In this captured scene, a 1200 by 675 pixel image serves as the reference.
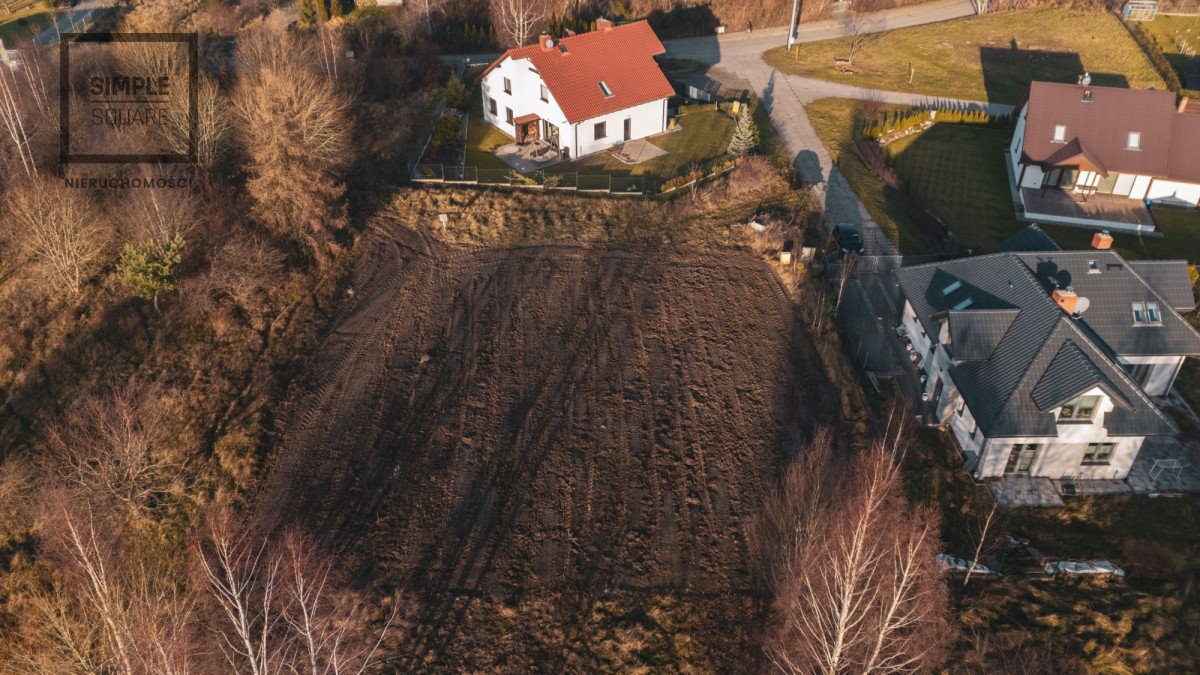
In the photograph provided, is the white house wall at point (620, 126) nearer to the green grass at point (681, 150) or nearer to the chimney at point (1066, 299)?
the green grass at point (681, 150)

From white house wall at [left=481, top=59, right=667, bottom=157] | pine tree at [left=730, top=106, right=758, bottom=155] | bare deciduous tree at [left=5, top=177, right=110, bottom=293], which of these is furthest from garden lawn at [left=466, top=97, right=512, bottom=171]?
bare deciduous tree at [left=5, top=177, right=110, bottom=293]

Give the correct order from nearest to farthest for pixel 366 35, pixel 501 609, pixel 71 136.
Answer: pixel 501 609 → pixel 71 136 → pixel 366 35

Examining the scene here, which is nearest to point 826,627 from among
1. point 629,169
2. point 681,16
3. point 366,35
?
point 629,169

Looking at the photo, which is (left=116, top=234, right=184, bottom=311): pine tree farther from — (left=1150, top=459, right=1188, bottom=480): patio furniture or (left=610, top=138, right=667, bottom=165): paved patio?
(left=1150, top=459, right=1188, bottom=480): patio furniture

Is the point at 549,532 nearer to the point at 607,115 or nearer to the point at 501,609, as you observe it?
the point at 501,609

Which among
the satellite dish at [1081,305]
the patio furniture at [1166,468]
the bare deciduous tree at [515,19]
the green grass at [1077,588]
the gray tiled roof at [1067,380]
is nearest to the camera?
the green grass at [1077,588]

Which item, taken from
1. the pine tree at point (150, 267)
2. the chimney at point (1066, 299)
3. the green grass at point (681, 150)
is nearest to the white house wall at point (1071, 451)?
the chimney at point (1066, 299)
